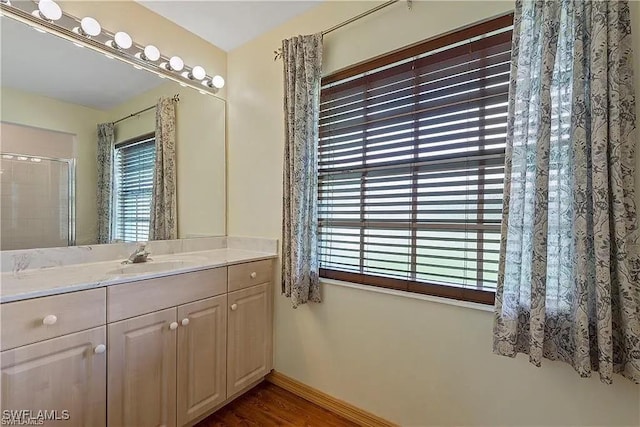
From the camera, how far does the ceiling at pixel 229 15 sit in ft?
5.96

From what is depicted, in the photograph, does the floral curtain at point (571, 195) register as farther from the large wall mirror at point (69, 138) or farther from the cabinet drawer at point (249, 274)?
the large wall mirror at point (69, 138)

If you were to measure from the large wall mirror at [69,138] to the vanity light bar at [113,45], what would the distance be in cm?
3

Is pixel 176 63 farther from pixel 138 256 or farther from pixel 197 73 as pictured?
pixel 138 256

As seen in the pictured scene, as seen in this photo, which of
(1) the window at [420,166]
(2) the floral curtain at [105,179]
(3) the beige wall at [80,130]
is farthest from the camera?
(2) the floral curtain at [105,179]

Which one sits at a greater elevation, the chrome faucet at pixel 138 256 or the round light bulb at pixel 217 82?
the round light bulb at pixel 217 82

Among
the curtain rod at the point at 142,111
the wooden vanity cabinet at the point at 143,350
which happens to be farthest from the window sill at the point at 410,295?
the curtain rod at the point at 142,111

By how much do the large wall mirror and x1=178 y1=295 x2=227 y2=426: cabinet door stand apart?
2.24 feet

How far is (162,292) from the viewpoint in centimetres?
140

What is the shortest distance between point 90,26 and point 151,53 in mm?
318

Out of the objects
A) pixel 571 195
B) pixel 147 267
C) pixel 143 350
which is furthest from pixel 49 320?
pixel 571 195

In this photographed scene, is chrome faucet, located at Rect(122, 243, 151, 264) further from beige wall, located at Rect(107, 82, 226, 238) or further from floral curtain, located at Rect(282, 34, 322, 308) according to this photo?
floral curtain, located at Rect(282, 34, 322, 308)

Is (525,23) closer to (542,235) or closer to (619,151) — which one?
(619,151)

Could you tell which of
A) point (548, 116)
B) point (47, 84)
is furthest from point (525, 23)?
point (47, 84)

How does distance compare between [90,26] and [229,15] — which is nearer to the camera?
[90,26]
